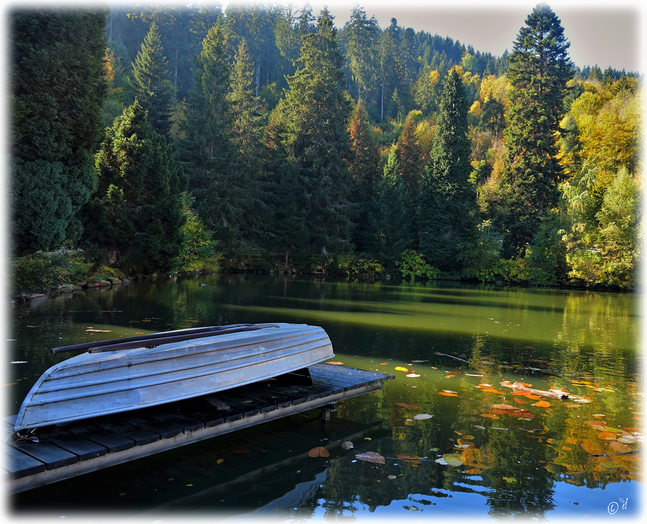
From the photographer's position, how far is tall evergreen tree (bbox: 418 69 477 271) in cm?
3950

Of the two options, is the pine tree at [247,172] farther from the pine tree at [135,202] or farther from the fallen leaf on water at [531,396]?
the fallen leaf on water at [531,396]

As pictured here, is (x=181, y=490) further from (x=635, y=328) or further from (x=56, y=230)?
(x=635, y=328)

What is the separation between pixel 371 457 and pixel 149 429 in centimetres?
196

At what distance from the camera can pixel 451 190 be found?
39312mm

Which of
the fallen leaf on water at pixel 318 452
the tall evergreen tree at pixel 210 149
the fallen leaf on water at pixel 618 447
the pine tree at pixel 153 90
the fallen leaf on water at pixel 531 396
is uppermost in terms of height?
the pine tree at pixel 153 90

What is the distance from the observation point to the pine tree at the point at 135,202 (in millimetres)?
20025

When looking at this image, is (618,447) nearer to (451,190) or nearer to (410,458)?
(410,458)

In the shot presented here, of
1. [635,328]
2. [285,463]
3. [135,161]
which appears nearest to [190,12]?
[135,161]

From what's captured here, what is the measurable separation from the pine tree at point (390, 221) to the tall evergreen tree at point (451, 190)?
1.97 meters

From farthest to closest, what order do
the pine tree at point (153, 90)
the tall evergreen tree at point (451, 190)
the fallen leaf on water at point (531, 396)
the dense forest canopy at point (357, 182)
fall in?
the pine tree at point (153, 90), the tall evergreen tree at point (451, 190), the dense forest canopy at point (357, 182), the fallen leaf on water at point (531, 396)

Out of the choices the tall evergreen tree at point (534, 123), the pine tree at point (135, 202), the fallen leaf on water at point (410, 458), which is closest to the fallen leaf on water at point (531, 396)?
the fallen leaf on water at point (410, 458)

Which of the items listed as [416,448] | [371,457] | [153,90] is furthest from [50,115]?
[153,90]

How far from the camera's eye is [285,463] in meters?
4.43

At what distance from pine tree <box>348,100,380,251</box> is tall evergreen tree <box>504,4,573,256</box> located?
11.7 meters
